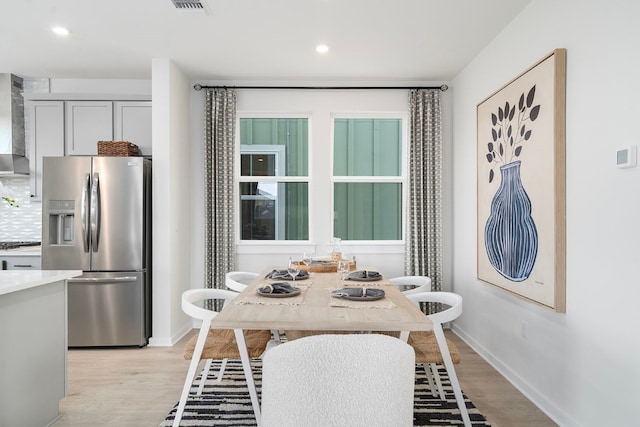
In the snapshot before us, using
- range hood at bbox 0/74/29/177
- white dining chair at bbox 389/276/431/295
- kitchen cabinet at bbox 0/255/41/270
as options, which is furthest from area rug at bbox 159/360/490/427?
range hood at bbox 0/74/29/177

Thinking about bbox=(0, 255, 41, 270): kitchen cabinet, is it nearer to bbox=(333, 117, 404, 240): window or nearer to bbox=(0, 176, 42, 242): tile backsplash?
bbox=(0, 176, 42, 242): tile backsplash

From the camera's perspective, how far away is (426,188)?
427cm

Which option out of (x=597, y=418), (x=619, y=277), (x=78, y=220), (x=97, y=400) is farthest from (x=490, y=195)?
(x=78, y=220)

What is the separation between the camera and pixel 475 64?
147 inches

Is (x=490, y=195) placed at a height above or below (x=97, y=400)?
above

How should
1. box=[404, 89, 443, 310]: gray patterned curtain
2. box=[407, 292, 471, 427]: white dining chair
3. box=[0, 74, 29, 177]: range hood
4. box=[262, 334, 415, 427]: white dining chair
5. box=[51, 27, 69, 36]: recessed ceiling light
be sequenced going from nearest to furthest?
box=[262, 334, 415, 427]: white dining chair → box=[407, 292, 471, 427]: white dining chair → box=[51, 27, 69, 36]: recessed ceiling light → box=[0, 74, 29, 177]: range hood → box=[404, 89, 443, 310]: gray patterned curtain

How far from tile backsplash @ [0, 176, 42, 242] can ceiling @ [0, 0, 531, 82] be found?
3.90 ft

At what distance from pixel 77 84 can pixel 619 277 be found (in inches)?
197

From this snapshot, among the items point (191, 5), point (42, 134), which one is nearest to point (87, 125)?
point (42, 134)

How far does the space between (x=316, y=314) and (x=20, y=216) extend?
13.5 ft

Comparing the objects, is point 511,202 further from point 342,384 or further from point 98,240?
point 98,240

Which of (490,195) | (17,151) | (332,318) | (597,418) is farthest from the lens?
(17,151)

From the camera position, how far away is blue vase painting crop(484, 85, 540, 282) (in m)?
2.63

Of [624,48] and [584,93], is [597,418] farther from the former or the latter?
[624,48]
